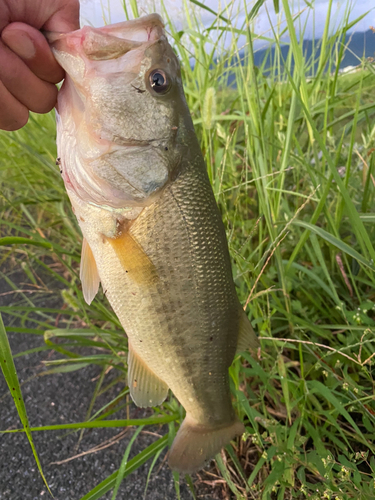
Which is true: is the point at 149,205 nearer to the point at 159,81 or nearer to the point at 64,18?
the point at 159,81

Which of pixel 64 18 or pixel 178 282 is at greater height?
pixel 64 18

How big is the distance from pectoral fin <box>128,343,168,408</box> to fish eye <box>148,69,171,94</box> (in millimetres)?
821

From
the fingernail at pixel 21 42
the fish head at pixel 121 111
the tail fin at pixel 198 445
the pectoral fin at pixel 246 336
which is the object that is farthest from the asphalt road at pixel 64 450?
the fingernail at pixel 21 42

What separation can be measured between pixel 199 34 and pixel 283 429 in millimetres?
1845

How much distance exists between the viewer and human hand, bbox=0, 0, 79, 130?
815 millimetres

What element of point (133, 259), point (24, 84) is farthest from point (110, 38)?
point (133, 259)

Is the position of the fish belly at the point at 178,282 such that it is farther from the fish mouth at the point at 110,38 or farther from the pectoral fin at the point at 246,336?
the fish mouth at the point at 110,38

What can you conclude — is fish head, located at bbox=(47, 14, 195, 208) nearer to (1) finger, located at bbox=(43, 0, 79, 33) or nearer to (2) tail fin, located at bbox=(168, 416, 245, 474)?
(1) finger, located at bbox=(43, 0, 79, 33)

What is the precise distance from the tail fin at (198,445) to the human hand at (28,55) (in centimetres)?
113

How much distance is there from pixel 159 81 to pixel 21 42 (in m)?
0.35

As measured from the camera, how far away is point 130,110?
0.89 m

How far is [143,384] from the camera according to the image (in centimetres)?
112

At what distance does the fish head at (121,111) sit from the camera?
83 centimetres

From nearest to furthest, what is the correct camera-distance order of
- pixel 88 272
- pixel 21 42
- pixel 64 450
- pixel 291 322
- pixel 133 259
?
pixel 21 42
pixel 133 259
pixel 88 272
pixel 291 322
pixel 64 450
